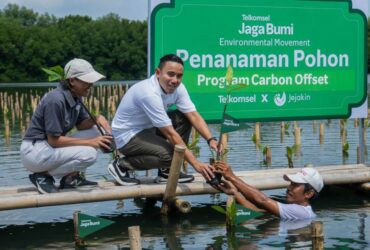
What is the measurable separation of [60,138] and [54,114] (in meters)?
0.31

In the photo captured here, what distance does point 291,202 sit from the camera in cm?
1016

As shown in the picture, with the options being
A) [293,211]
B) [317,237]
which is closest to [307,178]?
[293,211]

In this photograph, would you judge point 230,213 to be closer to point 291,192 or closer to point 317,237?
point 291,192

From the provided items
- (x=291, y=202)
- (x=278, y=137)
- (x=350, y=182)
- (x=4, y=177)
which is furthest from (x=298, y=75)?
(x=278, y=137)

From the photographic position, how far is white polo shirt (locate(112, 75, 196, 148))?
10.3 meters

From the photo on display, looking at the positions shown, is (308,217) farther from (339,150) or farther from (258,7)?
(339,150)

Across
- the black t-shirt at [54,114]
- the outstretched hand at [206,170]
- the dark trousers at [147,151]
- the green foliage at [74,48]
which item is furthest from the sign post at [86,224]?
the green foliage at [74,48]

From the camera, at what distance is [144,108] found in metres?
10.4

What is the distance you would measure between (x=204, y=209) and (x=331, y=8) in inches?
164

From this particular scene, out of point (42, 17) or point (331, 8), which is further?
point (42, 17)

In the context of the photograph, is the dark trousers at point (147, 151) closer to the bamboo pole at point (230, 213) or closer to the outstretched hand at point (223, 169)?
the outstretched hand at point (223, 169)

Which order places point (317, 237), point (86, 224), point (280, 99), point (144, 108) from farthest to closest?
point (280, 99) < point (144, 108) < point (86, 224) < point (317, 237)

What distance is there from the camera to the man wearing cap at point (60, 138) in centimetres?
992

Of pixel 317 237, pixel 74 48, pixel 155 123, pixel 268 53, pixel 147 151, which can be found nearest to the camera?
pixel 317 237
